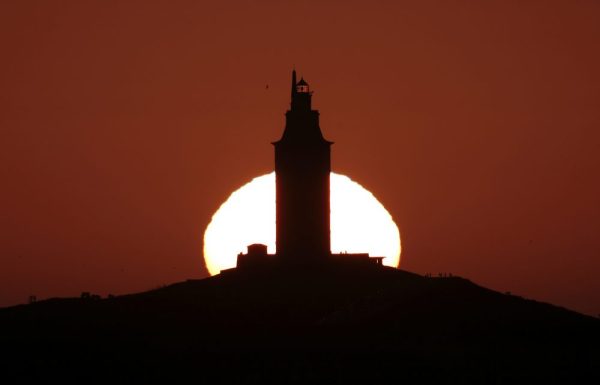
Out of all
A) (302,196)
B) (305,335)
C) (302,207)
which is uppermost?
(302,196)

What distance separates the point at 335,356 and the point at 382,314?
1265 cm

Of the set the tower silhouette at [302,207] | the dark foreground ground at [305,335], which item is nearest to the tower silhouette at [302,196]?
the tower silhouette at [302,207]

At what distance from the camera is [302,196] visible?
127 metres

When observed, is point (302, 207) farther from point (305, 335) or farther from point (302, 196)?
point (305, 335)

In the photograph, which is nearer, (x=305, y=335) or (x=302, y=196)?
(x=305, y=335)

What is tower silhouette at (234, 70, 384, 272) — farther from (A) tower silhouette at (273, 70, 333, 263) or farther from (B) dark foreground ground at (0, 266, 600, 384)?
(B) dark foreground ground at (0, 266, 600, 384)

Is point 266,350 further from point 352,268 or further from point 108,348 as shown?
point 352,268

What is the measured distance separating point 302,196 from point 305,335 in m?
25.0

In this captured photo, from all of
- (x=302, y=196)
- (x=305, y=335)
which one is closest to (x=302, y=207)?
(x=302, y=196)

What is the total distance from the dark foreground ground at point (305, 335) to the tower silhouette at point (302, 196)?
8.60ft

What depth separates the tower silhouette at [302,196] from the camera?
415 feet

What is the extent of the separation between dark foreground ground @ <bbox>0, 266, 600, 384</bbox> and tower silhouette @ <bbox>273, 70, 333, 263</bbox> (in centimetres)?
262

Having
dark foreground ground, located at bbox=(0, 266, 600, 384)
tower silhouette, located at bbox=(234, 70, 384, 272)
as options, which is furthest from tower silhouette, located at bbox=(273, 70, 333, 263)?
dark foreground ground, located at bbox=(0, 266, 600, 384)

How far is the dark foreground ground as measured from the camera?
95625 mm
